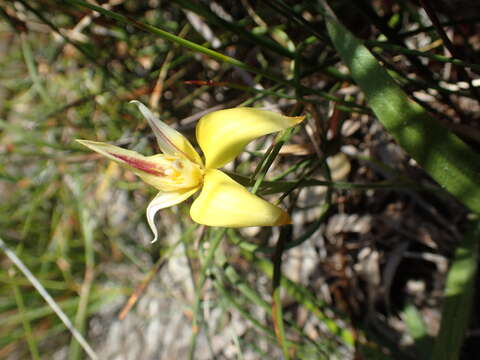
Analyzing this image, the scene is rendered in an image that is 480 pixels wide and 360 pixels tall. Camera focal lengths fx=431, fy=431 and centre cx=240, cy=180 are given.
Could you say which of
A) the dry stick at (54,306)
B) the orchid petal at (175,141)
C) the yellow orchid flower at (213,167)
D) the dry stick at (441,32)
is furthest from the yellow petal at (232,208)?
the dry stick at (54,306)

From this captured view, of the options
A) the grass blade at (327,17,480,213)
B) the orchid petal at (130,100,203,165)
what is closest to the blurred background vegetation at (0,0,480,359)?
the grass blade at (327,17,480,213)

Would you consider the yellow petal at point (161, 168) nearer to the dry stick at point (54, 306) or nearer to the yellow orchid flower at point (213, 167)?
the yellow orchid flower at point (213, 167)

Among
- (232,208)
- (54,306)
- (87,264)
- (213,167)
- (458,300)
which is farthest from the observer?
(87,264)

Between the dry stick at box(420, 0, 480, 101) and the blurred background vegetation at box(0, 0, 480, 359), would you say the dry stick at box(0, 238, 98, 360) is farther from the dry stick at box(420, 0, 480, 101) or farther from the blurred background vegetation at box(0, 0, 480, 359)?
the dry stick at box(420, 0, 480, 101)

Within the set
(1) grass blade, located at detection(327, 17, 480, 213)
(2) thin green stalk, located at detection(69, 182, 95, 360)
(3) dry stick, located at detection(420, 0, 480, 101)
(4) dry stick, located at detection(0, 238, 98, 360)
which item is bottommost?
(2) thin green stalk, located at detection(69, 182, 95, 360)

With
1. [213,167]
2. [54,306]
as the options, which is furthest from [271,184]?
[54,306]

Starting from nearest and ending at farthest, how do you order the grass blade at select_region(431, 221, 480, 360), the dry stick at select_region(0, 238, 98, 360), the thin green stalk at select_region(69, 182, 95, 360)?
1. the grass blade at select_region(431, 221, 480, 360)
2. the dry stick at select_region(0, 238, 98, 360)
3. the thin green stalk at select_region(69, 182, 95, 360)

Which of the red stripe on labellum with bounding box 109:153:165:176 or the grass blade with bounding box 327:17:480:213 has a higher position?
the grass blade with bounding box 327:17:480:213

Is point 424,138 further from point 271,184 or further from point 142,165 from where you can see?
point 142,165
